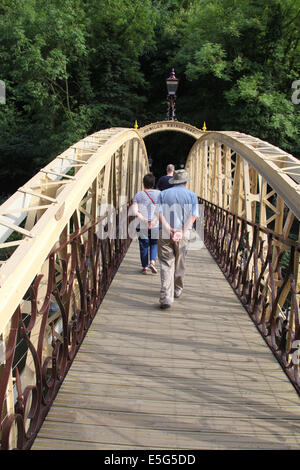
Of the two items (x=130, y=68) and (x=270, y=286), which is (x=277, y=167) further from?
(x=130, y=68)

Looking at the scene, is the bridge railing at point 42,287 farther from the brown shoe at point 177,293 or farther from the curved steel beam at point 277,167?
the curved steel beam at point 277,167

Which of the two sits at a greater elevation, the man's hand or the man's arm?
the man's arm

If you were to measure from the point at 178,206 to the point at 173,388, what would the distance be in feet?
7.05

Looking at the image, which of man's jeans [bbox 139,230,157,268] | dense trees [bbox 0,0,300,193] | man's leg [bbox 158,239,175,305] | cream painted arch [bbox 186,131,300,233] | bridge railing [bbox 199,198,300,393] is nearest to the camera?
bridge railing [bbox 199,198,300,393]

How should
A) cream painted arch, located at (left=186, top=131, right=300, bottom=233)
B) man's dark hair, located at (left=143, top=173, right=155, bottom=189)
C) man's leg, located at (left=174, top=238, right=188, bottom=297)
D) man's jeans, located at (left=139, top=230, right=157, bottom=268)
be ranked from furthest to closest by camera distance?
man's jeans, located at (left=139, top=230, right=157, bottom=268) → man's dark hair, located at (left=143, top=173, right=155, bottom=189) → man's leg, located at (left=174, top=238, right=188, bottom=297) → cream painted arch, located at (left=186, top=131, right=300, bottom=233)

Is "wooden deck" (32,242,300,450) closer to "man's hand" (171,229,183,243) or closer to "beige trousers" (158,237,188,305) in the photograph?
"beige trousers" (158,237,188,305)

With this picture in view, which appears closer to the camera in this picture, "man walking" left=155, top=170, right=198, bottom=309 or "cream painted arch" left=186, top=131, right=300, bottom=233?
"cream painted arch" left=186, top=131, right=300, bottom=233

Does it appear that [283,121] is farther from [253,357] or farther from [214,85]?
[253,357]

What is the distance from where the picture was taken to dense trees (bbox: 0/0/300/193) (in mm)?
17766

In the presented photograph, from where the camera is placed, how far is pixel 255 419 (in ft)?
8.90

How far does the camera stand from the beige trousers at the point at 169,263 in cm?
455

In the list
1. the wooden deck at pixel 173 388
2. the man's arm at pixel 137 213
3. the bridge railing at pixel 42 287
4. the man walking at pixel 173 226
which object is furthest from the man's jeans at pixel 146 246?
the wooden deck at pixel 173 388

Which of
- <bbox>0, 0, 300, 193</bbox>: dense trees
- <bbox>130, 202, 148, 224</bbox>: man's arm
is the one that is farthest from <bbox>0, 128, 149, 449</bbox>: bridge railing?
<bbox>0, 0, 300, 193</bbox>: dense trees

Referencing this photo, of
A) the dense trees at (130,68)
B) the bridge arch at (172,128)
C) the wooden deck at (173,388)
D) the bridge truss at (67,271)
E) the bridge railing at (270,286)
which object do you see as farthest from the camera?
the dense trees at (130,68)
